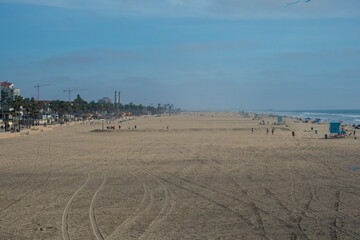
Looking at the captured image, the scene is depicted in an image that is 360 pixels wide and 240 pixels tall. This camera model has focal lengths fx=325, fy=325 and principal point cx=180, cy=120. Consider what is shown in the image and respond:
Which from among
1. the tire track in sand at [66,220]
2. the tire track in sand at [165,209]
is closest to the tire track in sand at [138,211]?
the tire track in sand at [165,209]

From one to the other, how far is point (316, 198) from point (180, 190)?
17.4 ft

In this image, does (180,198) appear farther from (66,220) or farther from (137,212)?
(66,220)

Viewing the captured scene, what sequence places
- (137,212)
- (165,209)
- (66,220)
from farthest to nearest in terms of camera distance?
(165,209) < (137,212) < (66,220)

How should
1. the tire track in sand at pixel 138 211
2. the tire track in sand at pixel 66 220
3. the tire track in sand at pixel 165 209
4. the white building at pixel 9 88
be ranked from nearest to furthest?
the tire track in sand at pixel 66 220 → the tire track in sand at pixel 138 211 → the tire track in sand at pixel 165 209 → the white building at pixel 9 88

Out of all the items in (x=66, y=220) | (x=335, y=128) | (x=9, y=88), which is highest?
(x=9, y=88)

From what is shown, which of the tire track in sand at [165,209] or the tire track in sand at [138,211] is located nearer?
the tire track in sand at [138,211]

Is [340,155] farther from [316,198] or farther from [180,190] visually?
[180,190]

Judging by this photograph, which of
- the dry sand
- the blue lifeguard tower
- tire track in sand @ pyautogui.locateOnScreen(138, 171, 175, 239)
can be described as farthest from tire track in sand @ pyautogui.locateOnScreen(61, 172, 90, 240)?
the blue lifeguard tower

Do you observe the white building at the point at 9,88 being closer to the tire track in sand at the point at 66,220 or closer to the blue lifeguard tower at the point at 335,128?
the blue lifeguard tower at the point at 335,128

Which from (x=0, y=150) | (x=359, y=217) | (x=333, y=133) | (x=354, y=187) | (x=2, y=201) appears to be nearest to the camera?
(x=359, y=217)

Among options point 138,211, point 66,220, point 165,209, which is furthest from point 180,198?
point 66,220

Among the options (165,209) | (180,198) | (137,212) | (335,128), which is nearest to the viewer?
(137,212)

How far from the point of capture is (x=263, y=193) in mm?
13086

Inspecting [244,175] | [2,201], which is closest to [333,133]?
[244,175]
